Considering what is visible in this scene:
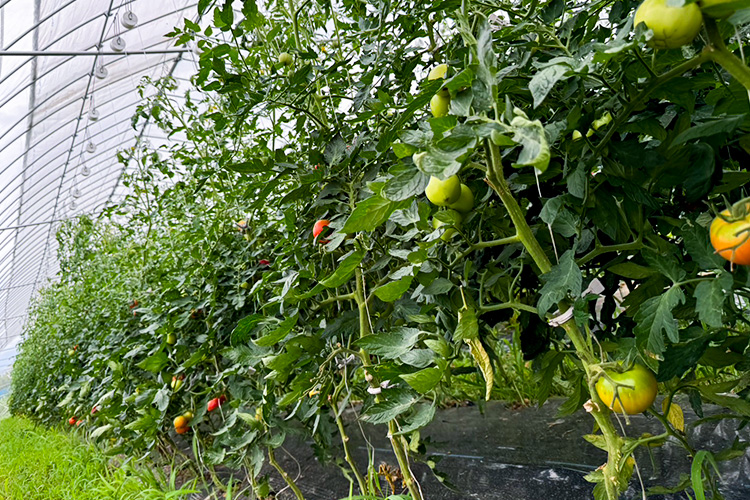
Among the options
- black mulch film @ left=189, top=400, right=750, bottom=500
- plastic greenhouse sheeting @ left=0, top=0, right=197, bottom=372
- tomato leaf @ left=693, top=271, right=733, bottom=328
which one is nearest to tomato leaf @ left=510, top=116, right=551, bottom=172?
tomato leaf @ left=693, top=271, right=733, bottom=328

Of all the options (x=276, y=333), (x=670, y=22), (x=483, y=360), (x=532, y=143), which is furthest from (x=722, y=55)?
(x=276, y=333)

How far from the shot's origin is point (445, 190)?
1.75 feet

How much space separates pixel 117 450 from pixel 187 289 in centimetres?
69

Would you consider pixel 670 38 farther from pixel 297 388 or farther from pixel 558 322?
pixel 297 388

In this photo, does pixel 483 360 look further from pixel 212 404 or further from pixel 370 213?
pixel 212 404

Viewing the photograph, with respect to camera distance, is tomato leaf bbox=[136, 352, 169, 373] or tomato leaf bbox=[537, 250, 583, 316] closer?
tomato leaf bbox=[537, 250, 583, 316]

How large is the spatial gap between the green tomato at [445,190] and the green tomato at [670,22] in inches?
9.1

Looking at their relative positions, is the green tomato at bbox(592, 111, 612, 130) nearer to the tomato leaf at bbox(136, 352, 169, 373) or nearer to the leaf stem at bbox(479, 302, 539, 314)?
the leaf stem at bbox(479, 302, 539, 314)

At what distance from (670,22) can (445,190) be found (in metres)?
0.26

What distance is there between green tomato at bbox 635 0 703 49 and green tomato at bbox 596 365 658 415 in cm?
31

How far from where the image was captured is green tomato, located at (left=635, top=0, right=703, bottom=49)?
33 centimetres

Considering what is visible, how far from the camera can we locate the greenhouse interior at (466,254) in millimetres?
448

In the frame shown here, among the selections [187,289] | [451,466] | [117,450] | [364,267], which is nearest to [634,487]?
[451,466]

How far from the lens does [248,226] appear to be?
4.66 feet
